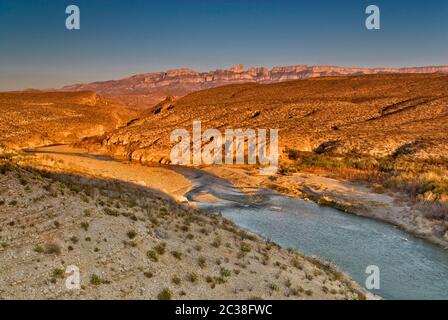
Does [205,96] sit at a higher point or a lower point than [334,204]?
higher

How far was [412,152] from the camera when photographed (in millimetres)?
43781

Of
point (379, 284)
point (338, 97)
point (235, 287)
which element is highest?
point (338, 97)

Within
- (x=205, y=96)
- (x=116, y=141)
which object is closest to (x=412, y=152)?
(x=116, y=141)

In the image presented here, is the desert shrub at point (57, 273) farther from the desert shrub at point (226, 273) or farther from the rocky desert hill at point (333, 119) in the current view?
the rocky desert hill at point (333, 119)

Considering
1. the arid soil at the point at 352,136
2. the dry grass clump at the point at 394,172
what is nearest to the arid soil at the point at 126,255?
the arid soil at the point at 352,136

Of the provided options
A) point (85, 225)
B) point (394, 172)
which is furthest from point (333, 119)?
point (85, 225)

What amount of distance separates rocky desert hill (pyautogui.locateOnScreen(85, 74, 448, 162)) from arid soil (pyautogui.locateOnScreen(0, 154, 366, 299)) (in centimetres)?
3144

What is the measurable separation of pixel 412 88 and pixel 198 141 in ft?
131

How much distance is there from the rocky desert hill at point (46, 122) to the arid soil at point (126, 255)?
1732 inches

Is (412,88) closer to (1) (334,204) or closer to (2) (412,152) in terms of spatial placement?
(2) (412,152)

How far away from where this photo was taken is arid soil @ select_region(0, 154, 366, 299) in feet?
42.5

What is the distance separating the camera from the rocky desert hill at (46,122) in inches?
2625

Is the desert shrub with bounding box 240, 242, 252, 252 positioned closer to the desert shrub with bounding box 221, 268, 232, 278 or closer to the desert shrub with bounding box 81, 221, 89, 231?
the desert shrub with bounding box 221, 268, 232, 278

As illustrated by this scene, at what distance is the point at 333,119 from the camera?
201ft
